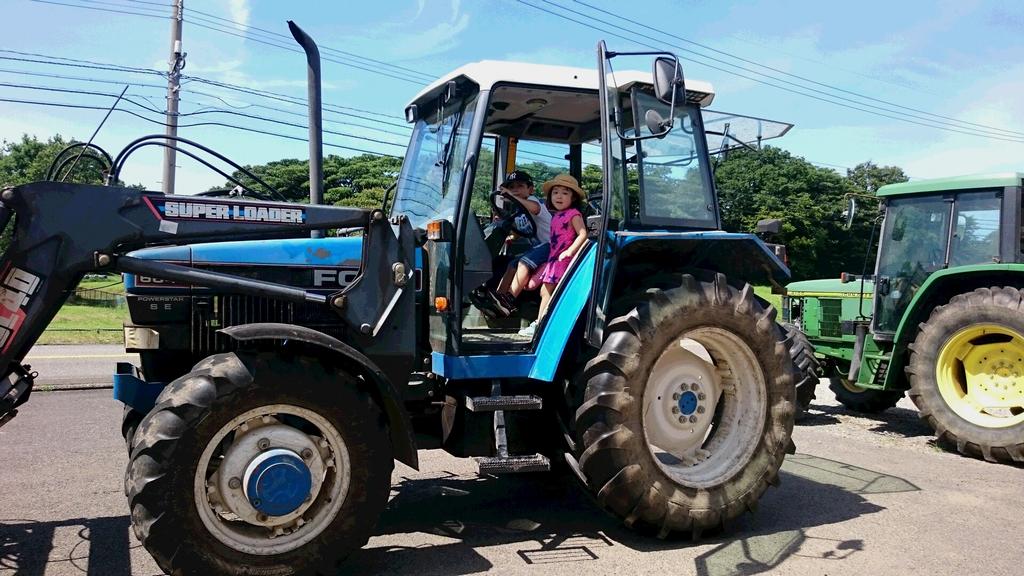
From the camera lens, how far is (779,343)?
4855 mm

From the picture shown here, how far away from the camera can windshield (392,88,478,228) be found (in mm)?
4609

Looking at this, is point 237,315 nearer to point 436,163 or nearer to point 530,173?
point 436,163

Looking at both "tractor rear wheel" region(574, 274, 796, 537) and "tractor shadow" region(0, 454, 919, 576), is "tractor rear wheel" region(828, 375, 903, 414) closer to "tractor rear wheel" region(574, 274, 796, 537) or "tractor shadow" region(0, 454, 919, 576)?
"tractor shadow" region(0, 454, 919, 576)

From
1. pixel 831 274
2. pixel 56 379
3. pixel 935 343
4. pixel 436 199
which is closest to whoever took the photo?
pixel 436 199

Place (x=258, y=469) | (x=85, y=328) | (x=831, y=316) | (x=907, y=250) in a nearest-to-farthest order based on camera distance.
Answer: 1. (x=258, y=469)
2. (x=907, y=250)
3. (x=831, y=316)
4. (x=85, y=328)

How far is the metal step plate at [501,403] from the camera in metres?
4.25

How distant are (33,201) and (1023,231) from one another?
8252 mm

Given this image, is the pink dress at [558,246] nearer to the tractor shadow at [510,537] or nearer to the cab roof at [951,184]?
the tractor shadow at [510,537]

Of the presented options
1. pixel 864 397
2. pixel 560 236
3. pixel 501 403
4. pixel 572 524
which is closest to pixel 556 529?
pixel 572 524

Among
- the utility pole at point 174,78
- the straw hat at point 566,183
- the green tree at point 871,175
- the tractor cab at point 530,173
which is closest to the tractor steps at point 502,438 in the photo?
the tractor cab at point 530,173

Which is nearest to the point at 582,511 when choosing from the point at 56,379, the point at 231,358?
the point at 231,358

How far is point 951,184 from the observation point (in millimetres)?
8047

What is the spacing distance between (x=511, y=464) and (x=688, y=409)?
134cm

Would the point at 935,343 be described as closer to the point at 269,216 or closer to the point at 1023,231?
the point at 1023,231
